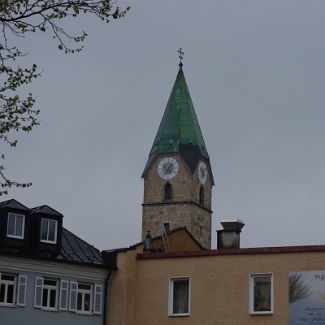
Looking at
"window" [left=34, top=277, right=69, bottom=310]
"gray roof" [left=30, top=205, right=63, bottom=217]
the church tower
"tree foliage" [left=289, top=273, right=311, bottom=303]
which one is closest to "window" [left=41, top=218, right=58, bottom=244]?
"gray roof" [left=30, top=205, right=63, bottom=217]

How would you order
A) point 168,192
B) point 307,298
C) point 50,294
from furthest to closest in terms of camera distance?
point 168,192 < point 50,294 < point 307,298

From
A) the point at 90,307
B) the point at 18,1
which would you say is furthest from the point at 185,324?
the point at 18,1

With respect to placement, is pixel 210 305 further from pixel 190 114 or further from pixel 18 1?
pixel 190 114

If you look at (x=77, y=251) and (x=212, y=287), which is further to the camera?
(x=77, y=251)

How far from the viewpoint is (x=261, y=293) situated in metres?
43.4

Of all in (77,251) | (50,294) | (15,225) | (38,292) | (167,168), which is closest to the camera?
(38,292)

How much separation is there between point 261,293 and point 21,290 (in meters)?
9.51

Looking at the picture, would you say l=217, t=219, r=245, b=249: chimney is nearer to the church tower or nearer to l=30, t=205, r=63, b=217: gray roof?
l=30, t=205, r=63, b=217: gray roof

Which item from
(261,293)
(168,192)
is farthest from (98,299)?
(168,192)

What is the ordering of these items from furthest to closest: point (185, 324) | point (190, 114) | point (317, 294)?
point (190, 114) → point (185, 324) → point (317, 294)

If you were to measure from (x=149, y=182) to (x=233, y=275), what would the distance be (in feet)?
291

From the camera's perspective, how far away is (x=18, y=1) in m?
21.8

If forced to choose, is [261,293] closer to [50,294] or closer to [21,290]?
[50,294]

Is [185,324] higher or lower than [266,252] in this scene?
lower
